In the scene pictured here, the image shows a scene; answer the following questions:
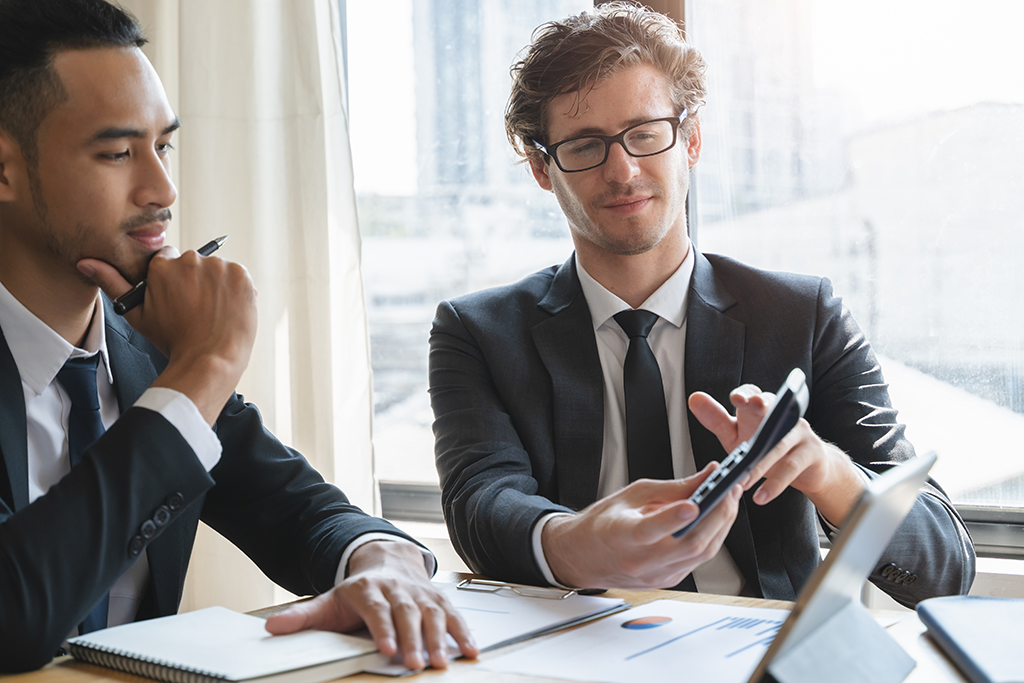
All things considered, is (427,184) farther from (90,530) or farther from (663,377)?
(90,530)

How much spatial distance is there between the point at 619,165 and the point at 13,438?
1.12 meters

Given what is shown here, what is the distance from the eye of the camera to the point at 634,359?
1597 millimetres

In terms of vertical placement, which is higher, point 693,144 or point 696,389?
point 693,144

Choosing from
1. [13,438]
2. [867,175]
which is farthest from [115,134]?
[867,175]

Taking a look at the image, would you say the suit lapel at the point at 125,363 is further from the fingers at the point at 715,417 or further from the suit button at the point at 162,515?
the fingers at the point at 715,417

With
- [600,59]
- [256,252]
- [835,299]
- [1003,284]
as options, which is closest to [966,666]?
[835,299]

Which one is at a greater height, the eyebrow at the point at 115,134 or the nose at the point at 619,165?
the eyebrow at the point at 115,134

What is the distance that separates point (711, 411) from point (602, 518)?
20cm

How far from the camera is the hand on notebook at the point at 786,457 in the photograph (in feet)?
3.47

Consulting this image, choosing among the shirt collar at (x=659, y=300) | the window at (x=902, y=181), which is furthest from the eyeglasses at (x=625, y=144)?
the window at (x=902, y=181)

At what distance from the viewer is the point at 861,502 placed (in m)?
0.61

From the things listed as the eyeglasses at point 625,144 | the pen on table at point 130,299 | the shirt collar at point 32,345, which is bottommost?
the shirt collar at point 32,345

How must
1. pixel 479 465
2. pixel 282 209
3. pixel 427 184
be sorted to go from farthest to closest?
pixel 427 184 < pixel 282 209 < pixel 479 465

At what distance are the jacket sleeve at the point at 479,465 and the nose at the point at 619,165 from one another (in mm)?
412
